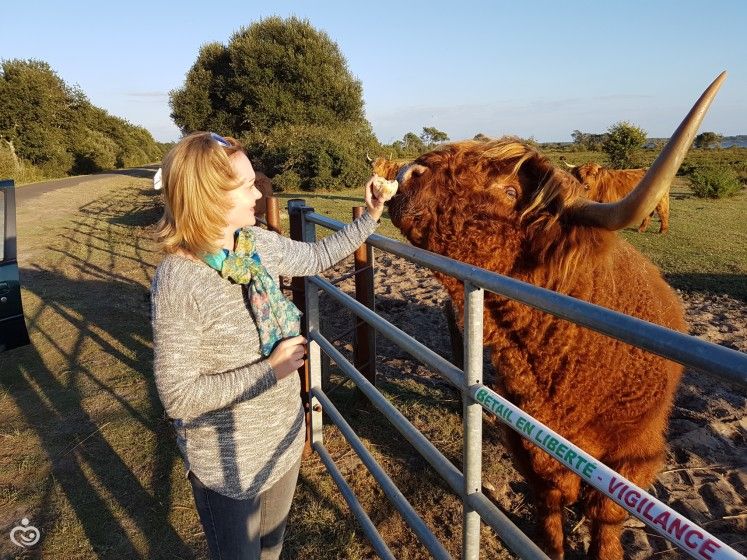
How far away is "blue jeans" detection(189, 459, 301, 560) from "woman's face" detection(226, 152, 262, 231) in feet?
3.39

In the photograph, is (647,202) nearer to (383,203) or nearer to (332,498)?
(383,203)

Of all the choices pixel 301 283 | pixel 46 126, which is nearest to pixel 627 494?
pixel 301 283

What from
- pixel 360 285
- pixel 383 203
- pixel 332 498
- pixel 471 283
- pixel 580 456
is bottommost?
pixel 332 498

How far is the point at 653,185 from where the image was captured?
151 cm

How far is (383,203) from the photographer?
2.29m

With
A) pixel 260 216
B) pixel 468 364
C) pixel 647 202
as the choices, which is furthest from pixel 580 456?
pixel 260 216

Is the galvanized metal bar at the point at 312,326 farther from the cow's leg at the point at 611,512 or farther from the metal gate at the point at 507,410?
the cow's leg at the point at 611,512

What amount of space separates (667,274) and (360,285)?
5825 mm

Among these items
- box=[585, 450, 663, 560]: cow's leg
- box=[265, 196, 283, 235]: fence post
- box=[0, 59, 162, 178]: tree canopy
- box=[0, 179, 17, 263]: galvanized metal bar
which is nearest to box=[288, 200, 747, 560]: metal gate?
box=[585, 450, 663, 560]: cow's leg

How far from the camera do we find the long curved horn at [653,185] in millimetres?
1225

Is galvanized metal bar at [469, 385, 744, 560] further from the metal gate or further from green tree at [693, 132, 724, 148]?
green tree at [693, 132, 724, 148]

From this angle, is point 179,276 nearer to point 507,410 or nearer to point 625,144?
point 507,410

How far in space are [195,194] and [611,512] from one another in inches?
94.8

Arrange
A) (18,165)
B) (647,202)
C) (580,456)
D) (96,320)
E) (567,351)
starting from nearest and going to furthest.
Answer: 1. (580,456)
2. (647,202)
3. (567,351)
4. (96,320)
5. (18,165)
